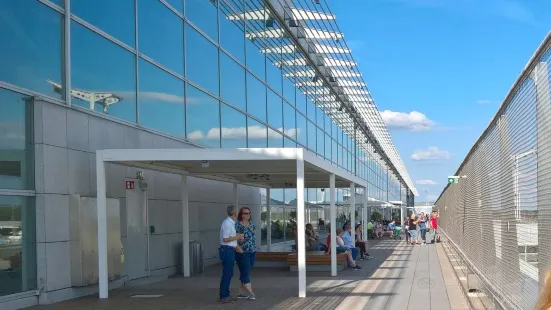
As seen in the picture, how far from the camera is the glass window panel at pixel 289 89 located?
2589 cm

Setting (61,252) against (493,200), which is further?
(61,252)

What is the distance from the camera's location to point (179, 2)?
1639cm

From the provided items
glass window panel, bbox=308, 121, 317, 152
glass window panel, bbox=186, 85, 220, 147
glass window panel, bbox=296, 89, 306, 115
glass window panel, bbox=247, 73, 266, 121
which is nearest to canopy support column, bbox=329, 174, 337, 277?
glass window panel, bbox=186, 85, 220, 147

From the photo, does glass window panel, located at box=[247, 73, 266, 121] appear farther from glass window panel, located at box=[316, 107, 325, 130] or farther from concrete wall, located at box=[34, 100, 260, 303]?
glass window panel, located at box=[316, 107, 325, 130]

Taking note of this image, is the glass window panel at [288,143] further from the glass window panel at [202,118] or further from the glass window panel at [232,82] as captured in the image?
the glass window panel at [202,118]

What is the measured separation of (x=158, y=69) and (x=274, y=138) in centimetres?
957

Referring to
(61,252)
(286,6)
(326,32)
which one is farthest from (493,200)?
(326,32)

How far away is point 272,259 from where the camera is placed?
17484 mm

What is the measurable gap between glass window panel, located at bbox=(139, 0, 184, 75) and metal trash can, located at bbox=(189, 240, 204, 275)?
425cm

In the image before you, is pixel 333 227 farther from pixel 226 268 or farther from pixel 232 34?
pixel 232 34

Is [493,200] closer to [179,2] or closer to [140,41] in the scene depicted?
[140,41]

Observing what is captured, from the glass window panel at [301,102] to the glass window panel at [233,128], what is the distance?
780cm

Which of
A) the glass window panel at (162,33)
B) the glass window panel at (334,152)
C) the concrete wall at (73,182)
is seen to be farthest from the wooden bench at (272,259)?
the glass window panel at (334,152)

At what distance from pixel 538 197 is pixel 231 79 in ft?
52.0
